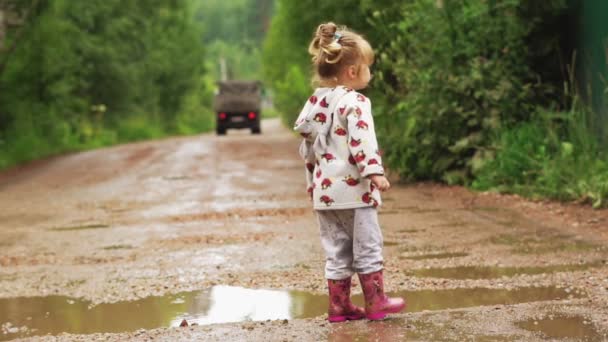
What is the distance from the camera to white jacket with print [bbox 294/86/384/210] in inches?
191

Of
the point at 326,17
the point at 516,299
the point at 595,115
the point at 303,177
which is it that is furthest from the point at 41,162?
the point at 516,299

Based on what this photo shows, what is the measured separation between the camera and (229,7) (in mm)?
155250

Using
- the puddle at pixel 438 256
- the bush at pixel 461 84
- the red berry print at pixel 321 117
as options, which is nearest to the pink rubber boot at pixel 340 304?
the red berry print at pixel 321 117

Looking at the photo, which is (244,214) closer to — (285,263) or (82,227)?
(82,227)

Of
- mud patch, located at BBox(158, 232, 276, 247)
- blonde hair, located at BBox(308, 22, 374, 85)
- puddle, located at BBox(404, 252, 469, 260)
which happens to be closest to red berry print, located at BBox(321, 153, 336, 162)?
blonde hair, located at BBox(308, 22, 374, 85)

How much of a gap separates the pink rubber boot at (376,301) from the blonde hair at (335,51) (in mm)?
1006

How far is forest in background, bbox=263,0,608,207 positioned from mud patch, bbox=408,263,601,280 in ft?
12.4

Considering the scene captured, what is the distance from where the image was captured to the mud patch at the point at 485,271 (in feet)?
21.4

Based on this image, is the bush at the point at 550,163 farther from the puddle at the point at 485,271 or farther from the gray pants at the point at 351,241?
the gray pants at the point at 351,241

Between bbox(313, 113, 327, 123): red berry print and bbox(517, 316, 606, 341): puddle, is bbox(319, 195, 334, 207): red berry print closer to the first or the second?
bbox(313, 113, 327, 123): red berry print

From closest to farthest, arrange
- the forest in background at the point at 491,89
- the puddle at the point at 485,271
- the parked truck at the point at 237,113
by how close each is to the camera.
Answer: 1. the puddle at the point at 485,271
2. the forest in background at the point at 491,89
3. the parked truck at the point at 237,113

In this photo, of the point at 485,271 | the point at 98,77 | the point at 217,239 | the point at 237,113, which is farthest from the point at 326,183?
the point at 237,113

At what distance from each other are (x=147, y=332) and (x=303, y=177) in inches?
419

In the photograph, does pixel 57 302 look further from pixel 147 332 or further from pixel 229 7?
pixel 229 7
